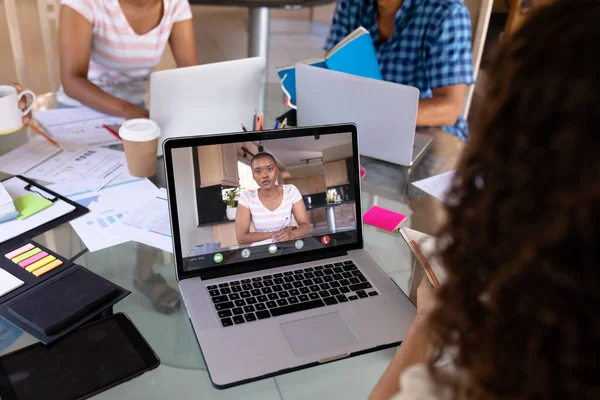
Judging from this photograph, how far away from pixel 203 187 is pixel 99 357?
306 millimetres

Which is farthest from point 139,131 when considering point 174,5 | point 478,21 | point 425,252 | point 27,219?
point 478,21

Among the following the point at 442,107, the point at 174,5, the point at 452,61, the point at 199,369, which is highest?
the point at 174,5

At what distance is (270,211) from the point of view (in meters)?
0.91

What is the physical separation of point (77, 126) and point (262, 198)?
0.76 metres

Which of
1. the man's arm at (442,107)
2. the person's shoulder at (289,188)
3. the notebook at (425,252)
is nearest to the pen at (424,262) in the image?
the notebook at (425,252)

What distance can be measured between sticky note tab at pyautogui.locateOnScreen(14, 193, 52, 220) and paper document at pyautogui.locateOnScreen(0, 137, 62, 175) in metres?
0.14

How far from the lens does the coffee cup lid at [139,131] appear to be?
114cm

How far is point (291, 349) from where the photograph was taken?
76 cm

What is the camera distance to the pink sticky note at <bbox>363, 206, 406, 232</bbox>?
1092 mm

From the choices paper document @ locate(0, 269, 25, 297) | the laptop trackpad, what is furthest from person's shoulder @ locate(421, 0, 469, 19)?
paper document @ locate(0, 269, 25, 297)

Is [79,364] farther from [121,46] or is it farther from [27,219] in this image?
[121,46]

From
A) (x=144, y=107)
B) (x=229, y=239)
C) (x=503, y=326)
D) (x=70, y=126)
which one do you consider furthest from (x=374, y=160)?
(x=503, y=326)

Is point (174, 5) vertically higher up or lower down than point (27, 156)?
A: higher up

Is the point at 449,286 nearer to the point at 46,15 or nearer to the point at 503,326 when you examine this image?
the point at 503,326
